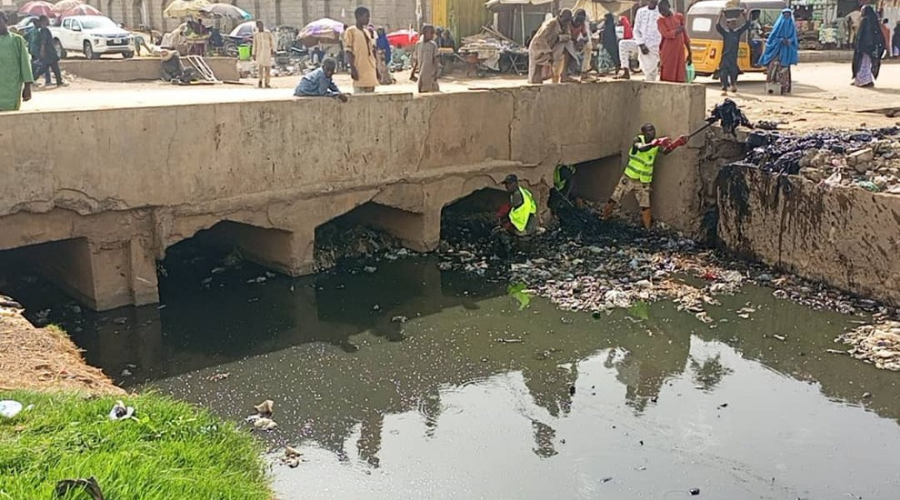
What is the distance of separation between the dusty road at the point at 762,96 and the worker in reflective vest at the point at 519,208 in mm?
1451

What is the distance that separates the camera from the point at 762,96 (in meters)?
14.8

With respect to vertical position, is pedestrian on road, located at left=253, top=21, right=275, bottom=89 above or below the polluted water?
above

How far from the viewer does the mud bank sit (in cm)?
922

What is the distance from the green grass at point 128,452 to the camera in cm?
439

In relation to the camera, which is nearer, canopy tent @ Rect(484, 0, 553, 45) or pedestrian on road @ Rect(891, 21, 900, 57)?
pedestrian on road @ Rect(891, 21, 900, 57)

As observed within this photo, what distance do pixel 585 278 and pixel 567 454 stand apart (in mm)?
4120

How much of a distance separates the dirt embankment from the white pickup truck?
56.9 ft

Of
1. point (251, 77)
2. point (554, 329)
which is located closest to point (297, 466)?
point (554, 329)

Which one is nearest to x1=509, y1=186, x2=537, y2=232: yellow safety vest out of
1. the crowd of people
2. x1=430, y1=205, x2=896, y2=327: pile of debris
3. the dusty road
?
x1=430, y1=205, x2=896, y2=327: pile of debris

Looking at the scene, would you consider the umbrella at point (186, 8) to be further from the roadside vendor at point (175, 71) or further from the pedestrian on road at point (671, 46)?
the pedestrian on road at point (671, 46)

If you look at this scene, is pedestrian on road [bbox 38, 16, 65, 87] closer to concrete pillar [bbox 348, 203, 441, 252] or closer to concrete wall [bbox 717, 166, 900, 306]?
concrete pillar [bbox 348, 203, 441, 252]

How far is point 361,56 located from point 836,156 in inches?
224

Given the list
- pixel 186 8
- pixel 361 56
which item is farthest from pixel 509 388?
pixel 186 8

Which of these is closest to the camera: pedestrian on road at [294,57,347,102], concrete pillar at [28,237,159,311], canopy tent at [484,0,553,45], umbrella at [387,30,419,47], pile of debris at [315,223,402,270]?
concrete pillar at [28,237,159,311]
